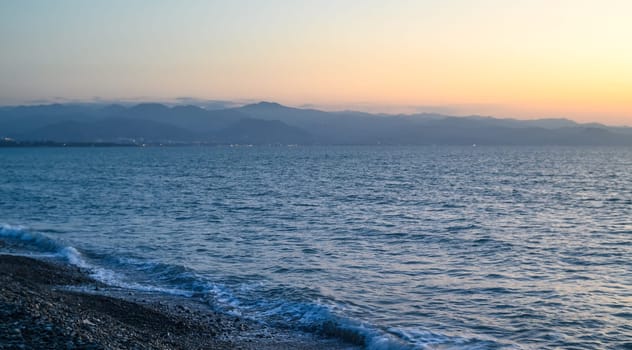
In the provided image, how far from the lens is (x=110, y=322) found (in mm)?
14125

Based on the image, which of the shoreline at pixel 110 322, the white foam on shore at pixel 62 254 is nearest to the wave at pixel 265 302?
the white foam on shore at pixel 62 254

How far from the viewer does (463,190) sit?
60656 millimetres

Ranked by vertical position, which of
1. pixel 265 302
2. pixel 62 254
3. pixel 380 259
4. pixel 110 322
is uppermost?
pixel 110 322

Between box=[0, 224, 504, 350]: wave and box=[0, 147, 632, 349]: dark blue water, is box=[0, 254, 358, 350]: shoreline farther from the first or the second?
box=[0, 147, 632, 349]: dark blue water

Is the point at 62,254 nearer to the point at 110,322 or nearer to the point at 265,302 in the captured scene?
the point at 265,302

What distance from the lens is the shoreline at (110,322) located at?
1170cm

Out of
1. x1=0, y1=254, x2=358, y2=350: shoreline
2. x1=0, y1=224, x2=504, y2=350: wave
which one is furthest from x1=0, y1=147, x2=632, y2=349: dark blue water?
x1=0, y1=254, x2=358, y2=350: shoreline

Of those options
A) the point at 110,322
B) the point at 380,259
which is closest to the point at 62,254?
the point at 110,322

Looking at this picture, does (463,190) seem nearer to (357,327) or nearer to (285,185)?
(285,185)

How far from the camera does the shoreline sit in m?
11.7

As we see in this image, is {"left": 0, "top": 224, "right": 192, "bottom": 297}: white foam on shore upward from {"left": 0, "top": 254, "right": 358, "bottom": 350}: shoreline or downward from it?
downward

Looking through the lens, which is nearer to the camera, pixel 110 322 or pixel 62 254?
pixel 110 322

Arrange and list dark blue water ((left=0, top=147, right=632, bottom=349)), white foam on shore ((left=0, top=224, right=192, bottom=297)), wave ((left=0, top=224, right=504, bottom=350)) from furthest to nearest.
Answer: white foam on shore ((left=0, top=224, right=192, bottom=297)), dark blue water ((left=0, top=147, right=632, bottom=349)), wave ((left=0, top=224, right=504, bottom=350))

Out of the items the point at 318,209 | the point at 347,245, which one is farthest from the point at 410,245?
the point at 318,209
